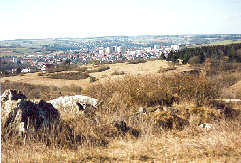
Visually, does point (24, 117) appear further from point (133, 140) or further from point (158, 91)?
point (158, 91)

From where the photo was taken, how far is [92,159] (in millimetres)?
3783

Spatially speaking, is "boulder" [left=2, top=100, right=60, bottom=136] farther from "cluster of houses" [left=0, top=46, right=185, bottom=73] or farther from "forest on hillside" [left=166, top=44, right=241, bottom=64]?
"forest on hillside" [left=166, top=44, right=241, bottom=64]

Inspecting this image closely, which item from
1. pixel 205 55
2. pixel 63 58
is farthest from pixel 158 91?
pixel 63 58

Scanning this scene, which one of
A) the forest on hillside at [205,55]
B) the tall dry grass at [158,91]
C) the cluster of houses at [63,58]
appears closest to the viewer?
the tall dry grass at [158,91]

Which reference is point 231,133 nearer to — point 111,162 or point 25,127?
point 111,162

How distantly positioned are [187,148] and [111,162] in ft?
4.51

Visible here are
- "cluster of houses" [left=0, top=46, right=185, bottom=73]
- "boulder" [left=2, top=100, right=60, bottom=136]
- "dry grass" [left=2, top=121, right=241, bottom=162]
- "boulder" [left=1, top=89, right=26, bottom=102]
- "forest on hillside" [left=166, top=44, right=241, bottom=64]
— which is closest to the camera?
"dry grass" [left=2, top=121, right=241, bottom=162]

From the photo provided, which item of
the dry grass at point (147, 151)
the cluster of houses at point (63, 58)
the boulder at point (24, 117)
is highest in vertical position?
the boulder at point (24, 117)

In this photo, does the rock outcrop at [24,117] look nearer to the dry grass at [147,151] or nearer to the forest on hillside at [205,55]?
the dry grass at [147,151]

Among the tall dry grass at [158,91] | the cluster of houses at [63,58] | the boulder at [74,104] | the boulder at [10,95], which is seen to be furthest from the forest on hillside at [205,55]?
the boulder at [10,95]

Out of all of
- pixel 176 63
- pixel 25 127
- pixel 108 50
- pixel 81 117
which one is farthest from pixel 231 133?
pixel 108 50

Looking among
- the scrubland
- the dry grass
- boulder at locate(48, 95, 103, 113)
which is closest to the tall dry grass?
the scrubland

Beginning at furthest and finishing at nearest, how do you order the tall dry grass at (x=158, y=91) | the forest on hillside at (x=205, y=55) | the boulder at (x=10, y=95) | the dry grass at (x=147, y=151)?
the forest on hillside at (x=205, y=55) < the tall dry grass at (x=158, y=91) < the boulder at (x=10, y=95) < the dry grass at (x=147, y=151)

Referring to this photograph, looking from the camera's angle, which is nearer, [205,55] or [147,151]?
[147,151]
